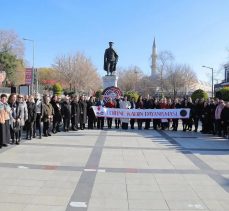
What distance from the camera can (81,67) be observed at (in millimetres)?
76375

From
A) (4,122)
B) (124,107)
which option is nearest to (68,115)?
(124,107)

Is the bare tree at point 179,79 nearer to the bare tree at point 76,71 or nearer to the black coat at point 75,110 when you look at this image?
the bare tree at point 76,71

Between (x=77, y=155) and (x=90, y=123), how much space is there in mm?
9877

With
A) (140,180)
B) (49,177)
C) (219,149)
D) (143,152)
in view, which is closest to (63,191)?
(49,177)

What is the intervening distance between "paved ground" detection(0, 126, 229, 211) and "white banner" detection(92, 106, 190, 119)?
6398 mm

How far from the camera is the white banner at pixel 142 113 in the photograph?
22406 mm

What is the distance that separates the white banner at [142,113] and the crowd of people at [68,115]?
302 mm

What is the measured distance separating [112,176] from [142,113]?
526 inches

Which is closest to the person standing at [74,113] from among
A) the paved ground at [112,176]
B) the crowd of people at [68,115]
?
the crowd of people at [68,115]

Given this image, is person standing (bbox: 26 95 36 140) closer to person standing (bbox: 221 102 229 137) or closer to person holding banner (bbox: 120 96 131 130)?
person holding banner (bbox: 120 96 131 130)

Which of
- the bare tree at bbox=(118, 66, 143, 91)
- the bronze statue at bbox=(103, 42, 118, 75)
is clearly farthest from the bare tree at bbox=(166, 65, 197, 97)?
the bronze statue at bbox=(103, 42, 118, 75)

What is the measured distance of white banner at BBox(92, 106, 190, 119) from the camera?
22406 mm

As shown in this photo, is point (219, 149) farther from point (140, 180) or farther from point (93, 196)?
point (93, 196)

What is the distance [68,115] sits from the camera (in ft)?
67.1
